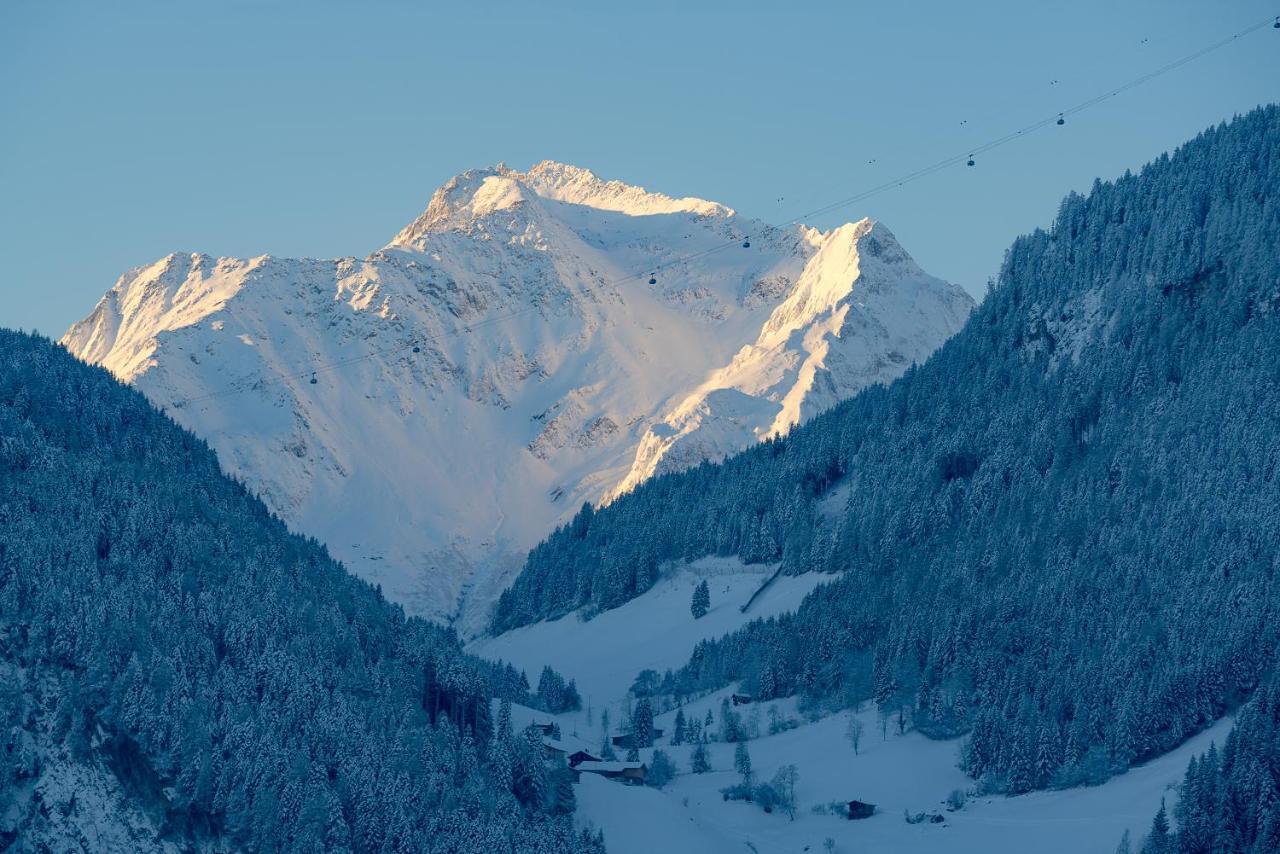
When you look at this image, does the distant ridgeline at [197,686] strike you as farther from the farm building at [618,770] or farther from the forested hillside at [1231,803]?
the forested hillside at [1231,803]

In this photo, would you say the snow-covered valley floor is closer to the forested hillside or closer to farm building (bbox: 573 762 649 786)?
farm building (bbox: 573 762 649 786)

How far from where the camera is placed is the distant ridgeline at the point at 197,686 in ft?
438

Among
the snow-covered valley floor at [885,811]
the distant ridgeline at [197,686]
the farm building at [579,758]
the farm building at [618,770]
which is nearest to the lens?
the distant ridgeline at [197,686]

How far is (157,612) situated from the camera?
150 m

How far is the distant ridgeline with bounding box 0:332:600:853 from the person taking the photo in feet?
438

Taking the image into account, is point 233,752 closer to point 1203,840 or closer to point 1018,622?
point 1203,840

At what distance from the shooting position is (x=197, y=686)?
5655 inches

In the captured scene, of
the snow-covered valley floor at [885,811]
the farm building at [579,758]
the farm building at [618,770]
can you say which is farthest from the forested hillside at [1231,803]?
the farm building at [579,758]

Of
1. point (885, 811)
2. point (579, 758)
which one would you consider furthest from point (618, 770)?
point (885, 811)

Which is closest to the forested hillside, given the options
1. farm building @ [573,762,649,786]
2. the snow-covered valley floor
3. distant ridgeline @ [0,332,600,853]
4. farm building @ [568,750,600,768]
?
the snow-covered valley floor

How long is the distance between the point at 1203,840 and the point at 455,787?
50.1 metres

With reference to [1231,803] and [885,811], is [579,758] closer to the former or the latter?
[885,811]

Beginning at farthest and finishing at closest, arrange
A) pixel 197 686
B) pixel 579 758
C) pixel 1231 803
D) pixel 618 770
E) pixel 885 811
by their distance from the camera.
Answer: pixel 618 770, pixel 579 758, pixel 885 811, pixel 1231 803, pixel 197 686

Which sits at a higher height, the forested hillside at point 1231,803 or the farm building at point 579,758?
the farm building at point 579,758
